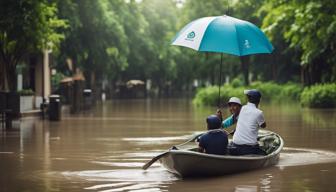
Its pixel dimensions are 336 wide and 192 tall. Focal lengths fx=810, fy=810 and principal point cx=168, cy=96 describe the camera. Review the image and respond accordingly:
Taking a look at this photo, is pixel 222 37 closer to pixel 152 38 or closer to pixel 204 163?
pixel 204 163

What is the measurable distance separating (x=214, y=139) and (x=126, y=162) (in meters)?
3.58

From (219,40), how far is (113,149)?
591 centimetres

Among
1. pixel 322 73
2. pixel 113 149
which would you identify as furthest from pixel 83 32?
pixel 113 149

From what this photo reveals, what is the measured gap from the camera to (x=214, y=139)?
14.3 m

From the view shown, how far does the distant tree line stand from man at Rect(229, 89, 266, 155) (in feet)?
8.84

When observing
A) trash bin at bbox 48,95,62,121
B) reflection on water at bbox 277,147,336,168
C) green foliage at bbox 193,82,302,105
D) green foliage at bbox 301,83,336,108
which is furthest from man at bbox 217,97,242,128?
green foliage at bbox 193,82,302,105

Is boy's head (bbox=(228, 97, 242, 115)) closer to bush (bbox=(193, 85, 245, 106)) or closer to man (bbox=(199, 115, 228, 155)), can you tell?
man (bbox=(199, 115, 228, 155))

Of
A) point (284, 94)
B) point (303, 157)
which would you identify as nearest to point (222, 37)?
point (303, 157)

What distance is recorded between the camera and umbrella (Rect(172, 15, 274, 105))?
1588cm

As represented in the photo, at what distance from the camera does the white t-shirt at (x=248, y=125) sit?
15078mm

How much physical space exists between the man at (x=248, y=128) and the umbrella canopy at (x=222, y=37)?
4.11 feet

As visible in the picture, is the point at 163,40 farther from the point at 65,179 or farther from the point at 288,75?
the point at 65,179

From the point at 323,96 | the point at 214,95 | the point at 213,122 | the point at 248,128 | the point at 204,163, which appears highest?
the point at 214,95

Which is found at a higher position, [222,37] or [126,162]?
[222,37]
